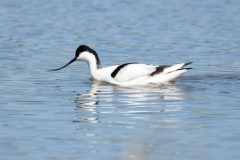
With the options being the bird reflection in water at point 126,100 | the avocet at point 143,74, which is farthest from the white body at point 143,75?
the bird reflection in water at point 126,100

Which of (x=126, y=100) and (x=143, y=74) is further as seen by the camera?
(x=143, y=74)

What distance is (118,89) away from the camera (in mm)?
16453

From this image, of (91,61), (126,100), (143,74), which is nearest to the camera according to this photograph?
(126,100)

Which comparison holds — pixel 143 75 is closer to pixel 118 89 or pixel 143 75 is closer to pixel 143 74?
pixel 143 74

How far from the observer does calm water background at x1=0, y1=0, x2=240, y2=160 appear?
418 inches

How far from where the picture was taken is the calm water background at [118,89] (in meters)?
10.6

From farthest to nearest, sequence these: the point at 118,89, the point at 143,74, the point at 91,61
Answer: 1. the point at 91,61
2. the point at 143,74
3. the point at 118,89

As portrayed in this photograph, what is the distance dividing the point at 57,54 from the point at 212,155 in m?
11.5

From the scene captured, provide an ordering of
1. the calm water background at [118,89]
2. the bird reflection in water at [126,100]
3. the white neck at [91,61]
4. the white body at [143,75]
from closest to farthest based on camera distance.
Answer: the calm water background at [118,89], the bird reflection in water at [126,100], the white body at [143,75], the white neck at [91,61]

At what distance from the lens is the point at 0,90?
50.9 ft

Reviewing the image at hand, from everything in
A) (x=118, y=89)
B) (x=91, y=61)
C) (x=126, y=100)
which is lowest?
(x=118, y=89)

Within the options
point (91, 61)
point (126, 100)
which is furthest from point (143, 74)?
point (126, 100)

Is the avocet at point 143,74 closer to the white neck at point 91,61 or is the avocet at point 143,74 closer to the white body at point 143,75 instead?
the white body at point 143,75

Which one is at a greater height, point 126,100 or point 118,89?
point 126,100
